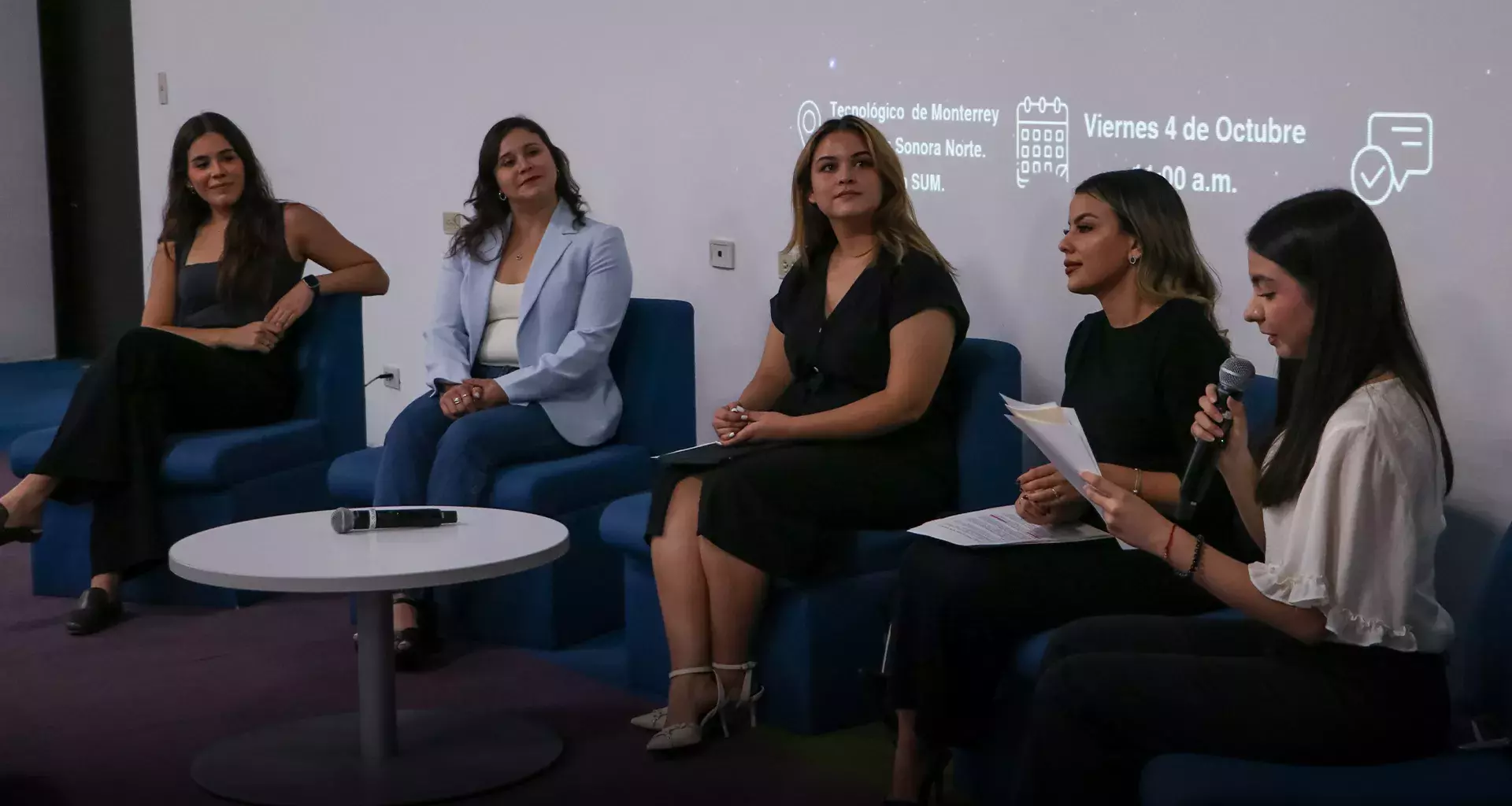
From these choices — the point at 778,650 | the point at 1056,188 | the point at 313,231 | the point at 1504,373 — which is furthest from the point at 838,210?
the point at 313,231

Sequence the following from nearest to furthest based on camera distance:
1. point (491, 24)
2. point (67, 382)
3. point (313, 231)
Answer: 1. point (313, 231)
2. point (491, 24)
3. point (67, 382)

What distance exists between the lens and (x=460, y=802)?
296 centimetres

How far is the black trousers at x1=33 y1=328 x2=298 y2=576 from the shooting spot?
4125 millimetres

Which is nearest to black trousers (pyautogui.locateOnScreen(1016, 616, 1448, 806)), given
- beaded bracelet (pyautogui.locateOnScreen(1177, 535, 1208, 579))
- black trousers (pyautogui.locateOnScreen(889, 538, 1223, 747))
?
beaded bracelet (pyautogui.locateOnScreen(1177, 535, 1208, 579))

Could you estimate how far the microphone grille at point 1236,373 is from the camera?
2.15 metres

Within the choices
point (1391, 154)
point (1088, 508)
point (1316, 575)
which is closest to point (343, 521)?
point (1088, 508)

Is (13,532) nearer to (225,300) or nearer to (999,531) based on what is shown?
(225,300)

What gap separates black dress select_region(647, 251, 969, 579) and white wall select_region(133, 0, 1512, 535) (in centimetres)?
46

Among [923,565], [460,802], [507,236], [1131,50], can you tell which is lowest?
[460,802]

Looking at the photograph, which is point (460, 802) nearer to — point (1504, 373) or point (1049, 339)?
point (1049, 339)

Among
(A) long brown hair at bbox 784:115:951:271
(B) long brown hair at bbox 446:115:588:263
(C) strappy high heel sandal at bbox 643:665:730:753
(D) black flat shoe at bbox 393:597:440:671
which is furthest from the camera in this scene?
(B) long brown hair at bbox 446:115:588:263

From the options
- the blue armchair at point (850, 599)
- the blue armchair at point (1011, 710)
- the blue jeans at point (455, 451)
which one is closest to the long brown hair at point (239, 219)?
the blue jeans at point (455, 451)

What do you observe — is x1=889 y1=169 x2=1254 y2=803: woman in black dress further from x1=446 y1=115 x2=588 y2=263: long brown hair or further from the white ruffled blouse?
x1=446 y1=115 x2=588 y2=263: long brown hair

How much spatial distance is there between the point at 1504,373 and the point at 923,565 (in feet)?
3.52
